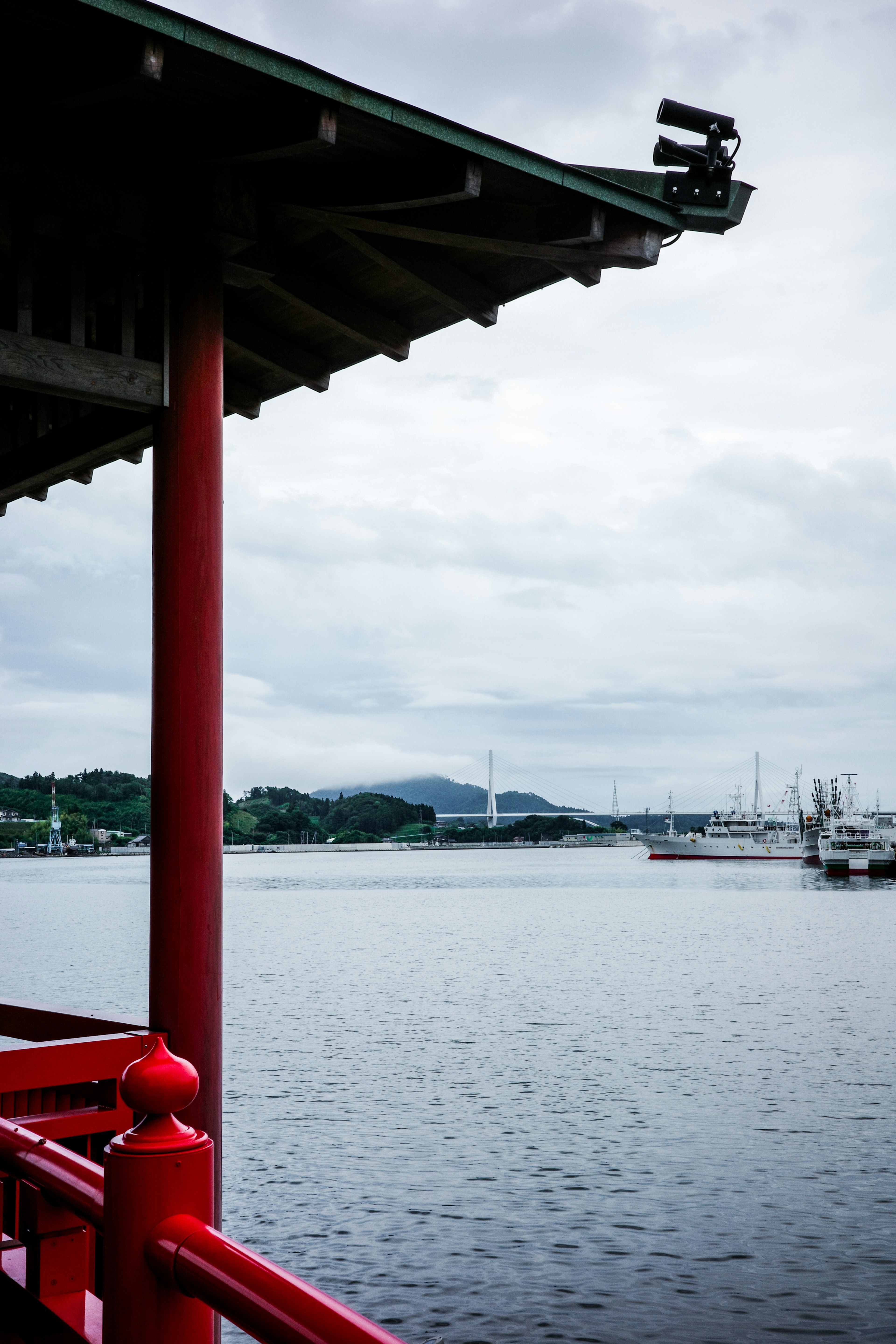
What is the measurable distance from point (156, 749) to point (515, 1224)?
10.3 m

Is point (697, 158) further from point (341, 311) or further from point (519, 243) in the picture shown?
point (341, 311)

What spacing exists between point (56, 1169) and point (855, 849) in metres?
129

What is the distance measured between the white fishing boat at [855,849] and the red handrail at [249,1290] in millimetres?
125823

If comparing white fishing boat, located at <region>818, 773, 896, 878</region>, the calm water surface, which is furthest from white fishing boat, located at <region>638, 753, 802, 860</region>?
the calm water surface

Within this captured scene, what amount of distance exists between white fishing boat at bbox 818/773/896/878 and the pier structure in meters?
123

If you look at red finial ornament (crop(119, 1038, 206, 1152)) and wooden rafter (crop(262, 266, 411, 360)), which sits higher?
wooden rafter (crop(262, 266, 411, 360))

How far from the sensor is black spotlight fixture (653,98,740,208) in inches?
193

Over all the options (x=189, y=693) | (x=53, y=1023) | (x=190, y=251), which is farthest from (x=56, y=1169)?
(x=190, y=251)

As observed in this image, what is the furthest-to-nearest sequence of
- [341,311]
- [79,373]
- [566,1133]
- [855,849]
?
[855,849], [566,1133], [341,311], [79,373]

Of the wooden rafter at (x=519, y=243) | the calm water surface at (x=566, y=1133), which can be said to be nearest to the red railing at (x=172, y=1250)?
the wooden rafter at (x=519, y=243)

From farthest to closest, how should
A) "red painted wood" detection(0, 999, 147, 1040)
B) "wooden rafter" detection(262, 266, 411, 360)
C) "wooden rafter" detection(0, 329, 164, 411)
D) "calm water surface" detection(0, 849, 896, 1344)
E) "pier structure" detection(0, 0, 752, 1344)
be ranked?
"calm water surface" detection(0, 849, 896, 1344), "wooden rafter" detection(262, 266, 411, 360), "red painted wood" detection(0, 999, 147, 1040), "wooden rafter" detection(0, 329, 164, 411), "pier structure" detection(0, 0, 752, 1344)

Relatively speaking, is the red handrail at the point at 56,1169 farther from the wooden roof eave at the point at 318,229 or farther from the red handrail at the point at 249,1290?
the wooden roof eave at the point at 318,229

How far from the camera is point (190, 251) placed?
505 centimetres

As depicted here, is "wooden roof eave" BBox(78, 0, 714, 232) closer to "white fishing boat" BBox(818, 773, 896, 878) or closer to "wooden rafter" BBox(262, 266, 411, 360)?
"wooden rafter" BBox(262, 266, 411, 360)
